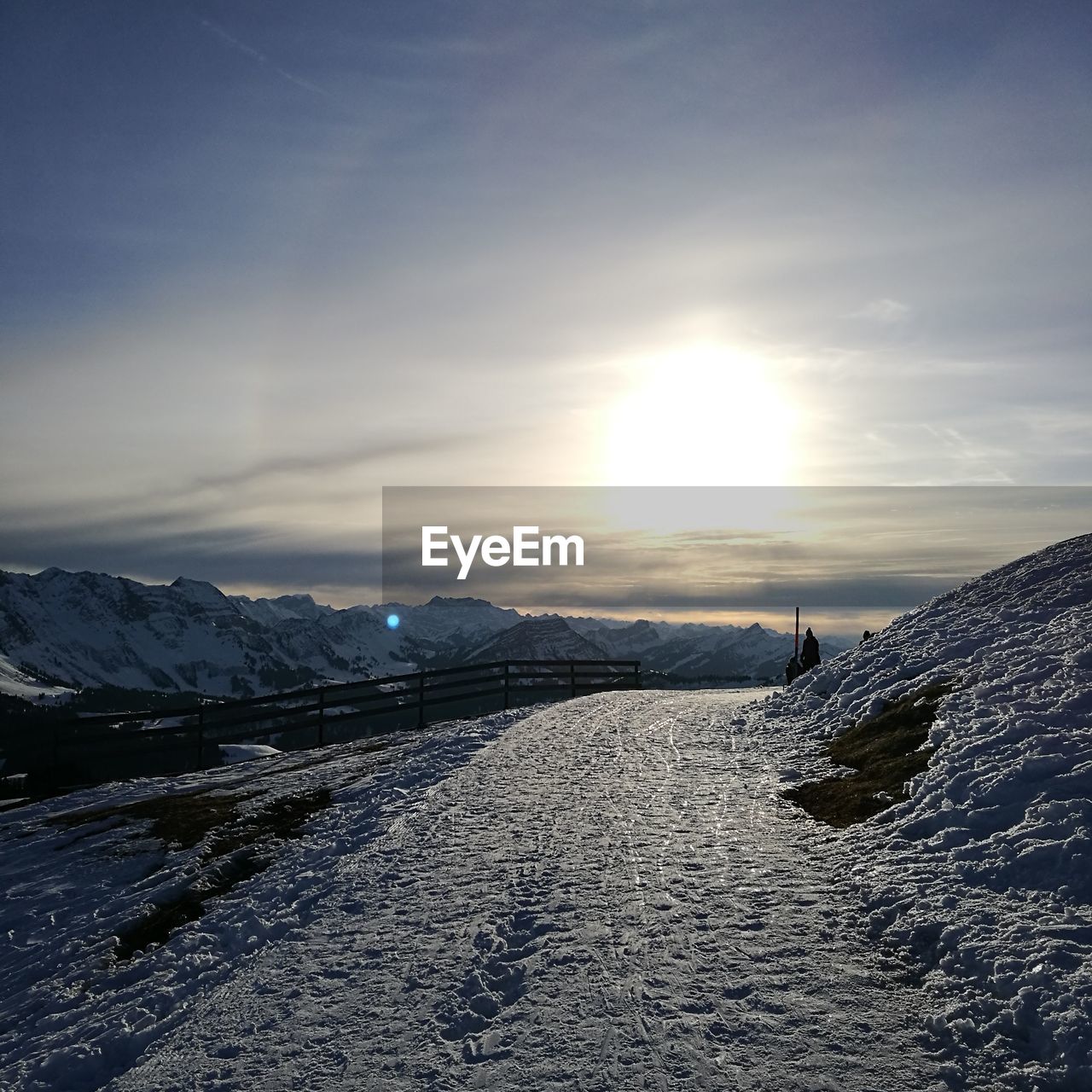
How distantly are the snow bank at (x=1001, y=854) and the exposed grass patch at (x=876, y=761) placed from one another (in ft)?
1.25

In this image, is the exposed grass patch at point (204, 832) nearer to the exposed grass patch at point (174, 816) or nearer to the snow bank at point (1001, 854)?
the exposed grass patch at point (174, 816)

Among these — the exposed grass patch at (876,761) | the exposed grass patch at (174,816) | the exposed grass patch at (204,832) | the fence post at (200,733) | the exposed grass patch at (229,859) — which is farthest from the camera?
the fence post at (200,733)

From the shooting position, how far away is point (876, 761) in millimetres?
13445

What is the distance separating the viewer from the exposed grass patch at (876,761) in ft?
38.5

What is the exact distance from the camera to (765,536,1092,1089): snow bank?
20.3 ft

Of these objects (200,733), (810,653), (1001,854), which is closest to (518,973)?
(1001,854)

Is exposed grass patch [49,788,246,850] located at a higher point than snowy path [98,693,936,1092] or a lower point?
lower

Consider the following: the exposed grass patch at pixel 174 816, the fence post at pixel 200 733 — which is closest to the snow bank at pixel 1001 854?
the exposed grass patch at pixel 174 816

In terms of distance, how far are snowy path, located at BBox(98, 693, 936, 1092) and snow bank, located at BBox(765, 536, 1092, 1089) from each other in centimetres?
A: 52

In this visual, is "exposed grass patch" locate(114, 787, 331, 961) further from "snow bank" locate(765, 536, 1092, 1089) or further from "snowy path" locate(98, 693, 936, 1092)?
"snow bank" locate(765, 536, 1092, 1089)

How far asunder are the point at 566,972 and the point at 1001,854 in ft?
15.8

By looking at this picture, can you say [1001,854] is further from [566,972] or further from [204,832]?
[204,832]

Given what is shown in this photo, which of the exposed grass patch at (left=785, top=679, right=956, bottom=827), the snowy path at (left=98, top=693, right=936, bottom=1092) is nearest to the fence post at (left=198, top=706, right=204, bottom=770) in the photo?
the snowy path at (left=98, top=693, right=936, bottom=1092)

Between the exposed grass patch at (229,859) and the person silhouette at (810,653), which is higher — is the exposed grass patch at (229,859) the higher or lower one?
the lower one
